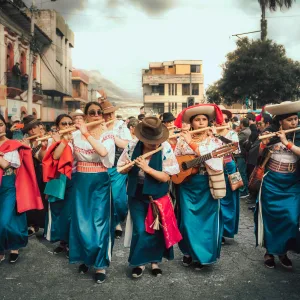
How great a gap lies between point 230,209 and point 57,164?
2.57m

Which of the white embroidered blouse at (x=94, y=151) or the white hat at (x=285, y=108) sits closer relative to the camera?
the white embroidered blouse at (x=94, y=151)

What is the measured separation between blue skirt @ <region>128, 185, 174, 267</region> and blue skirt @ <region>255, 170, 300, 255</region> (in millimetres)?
1335

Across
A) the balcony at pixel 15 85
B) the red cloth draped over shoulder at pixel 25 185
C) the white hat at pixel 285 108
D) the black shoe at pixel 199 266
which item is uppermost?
the balcony at pixel 15 85

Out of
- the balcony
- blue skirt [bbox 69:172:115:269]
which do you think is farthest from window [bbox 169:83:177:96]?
blue skirt [bbox 69:172:115:269]

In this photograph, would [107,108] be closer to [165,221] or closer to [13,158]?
[13,158]

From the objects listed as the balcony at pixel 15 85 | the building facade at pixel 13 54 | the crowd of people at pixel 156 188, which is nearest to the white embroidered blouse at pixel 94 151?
the crowd of people at pixel 156 188

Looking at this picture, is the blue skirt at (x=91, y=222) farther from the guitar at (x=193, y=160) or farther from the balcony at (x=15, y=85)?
the balcony at (x=15, y=85)

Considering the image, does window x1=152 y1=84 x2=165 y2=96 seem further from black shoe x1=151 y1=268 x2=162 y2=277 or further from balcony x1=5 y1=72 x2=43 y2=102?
black shoe x1=151 y1=268 x2=162 y2=277

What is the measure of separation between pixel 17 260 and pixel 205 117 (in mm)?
2945

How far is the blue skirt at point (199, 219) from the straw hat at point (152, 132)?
770mm

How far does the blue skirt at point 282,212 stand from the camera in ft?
15.0

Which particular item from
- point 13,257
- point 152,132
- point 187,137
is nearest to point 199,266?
point 187,137

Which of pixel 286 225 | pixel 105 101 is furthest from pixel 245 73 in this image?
pixel 286 225

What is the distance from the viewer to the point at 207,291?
3939 mm
